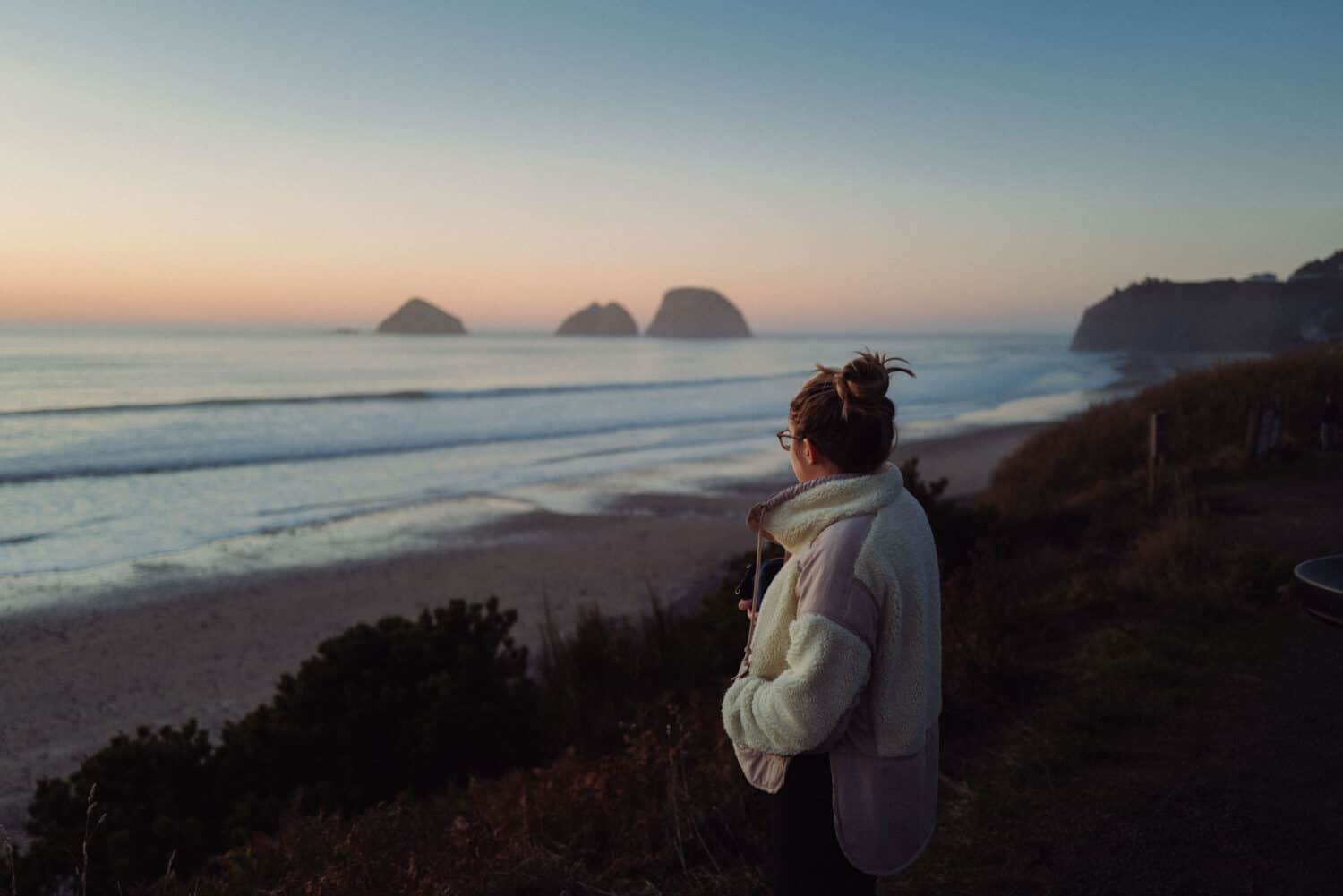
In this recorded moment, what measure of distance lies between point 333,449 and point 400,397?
1777 cm

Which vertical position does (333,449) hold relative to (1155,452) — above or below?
below

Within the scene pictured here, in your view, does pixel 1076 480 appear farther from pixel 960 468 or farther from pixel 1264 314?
pixel 1264 314

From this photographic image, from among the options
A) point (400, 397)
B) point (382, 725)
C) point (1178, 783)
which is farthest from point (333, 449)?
point (1178, 783)

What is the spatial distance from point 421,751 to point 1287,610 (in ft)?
A: 19.6

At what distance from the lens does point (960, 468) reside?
21188 mm

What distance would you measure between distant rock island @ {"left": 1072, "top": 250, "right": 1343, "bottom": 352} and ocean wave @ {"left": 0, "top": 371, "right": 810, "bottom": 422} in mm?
24162

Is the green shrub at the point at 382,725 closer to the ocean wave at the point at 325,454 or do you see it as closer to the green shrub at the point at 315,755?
the green shrub at the point at 315,755

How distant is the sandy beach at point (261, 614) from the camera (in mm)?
8031

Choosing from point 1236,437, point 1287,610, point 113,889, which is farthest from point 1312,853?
point 1236,437

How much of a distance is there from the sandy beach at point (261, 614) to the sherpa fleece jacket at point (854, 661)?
21.0 ft

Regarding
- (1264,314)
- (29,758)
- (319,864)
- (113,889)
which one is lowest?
(29,758)

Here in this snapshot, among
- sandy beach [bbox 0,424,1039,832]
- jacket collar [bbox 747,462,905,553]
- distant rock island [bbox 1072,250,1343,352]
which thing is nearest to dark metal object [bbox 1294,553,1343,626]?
jacket collar [bbox 747,462,905,553]

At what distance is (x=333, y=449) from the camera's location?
26719 millimetres

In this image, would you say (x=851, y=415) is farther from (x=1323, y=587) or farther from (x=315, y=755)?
(x=315, y=755)
